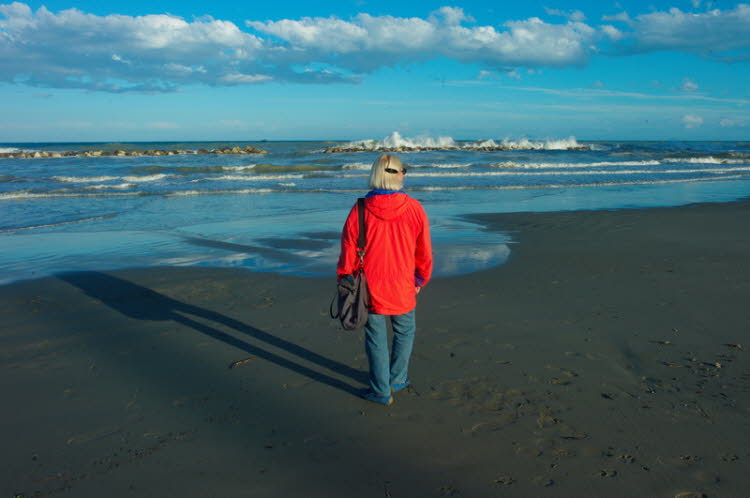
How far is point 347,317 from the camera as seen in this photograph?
3.29 m

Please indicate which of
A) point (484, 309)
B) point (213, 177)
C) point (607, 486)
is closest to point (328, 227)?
point (484, 309)

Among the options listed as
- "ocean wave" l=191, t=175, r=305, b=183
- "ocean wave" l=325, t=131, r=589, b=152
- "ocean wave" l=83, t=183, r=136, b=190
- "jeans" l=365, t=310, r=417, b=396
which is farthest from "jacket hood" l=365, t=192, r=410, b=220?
"ocean wave" l=325, t=131, r=589, b=152

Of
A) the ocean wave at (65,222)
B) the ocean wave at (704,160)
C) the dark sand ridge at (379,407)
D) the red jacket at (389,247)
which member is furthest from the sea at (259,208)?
the ocean wave at (704,160)

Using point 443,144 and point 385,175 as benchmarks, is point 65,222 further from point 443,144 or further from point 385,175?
point 443,144

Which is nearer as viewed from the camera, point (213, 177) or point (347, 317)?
point (347, 317)

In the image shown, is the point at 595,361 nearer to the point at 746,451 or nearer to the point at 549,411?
the point at 549,411

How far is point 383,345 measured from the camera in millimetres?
3520

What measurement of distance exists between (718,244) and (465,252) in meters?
4.49

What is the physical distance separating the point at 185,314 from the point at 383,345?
→ 3062 millimetres

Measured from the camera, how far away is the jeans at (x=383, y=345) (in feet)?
11.4

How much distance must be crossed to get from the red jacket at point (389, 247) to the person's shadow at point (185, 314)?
91 centimetres

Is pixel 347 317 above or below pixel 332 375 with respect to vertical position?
above

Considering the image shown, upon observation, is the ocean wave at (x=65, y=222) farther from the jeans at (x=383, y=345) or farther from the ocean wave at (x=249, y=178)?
the jeans at (x=383, y=345)

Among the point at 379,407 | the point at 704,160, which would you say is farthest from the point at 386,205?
the point at 704,160
